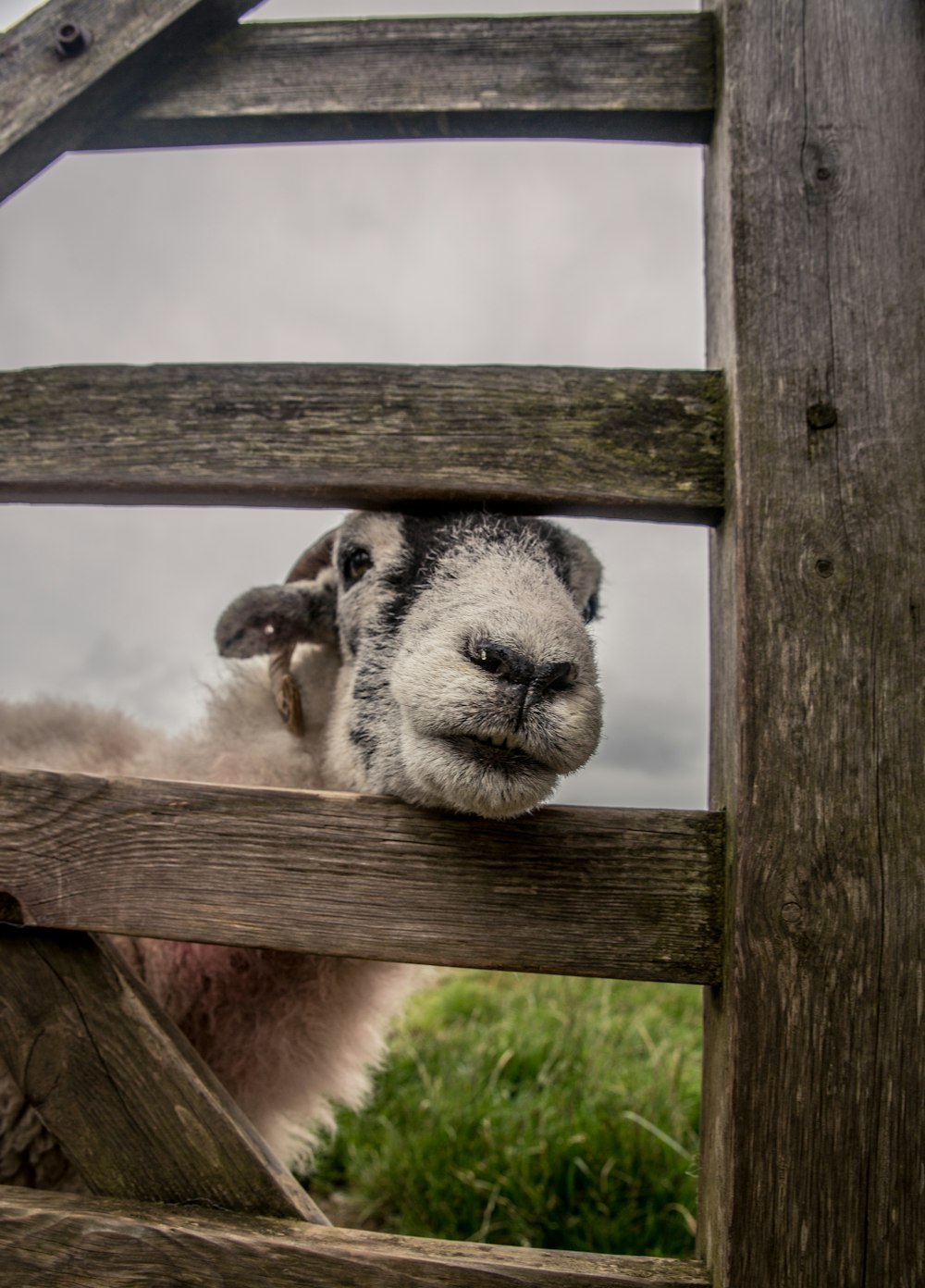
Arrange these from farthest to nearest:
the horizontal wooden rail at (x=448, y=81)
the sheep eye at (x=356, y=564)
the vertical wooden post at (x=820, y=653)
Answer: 1. the sheep eye at (x=356, y=564)
2. the horizontal wooden rail at (x=448, y=81)
3. the vertical wooden post at (x=820, y=653)

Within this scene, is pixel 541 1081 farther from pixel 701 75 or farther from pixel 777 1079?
pixel 701 75

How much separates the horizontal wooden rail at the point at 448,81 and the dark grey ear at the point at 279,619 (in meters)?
1.43

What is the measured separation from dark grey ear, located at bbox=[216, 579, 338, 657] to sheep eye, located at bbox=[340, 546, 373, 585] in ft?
0.84

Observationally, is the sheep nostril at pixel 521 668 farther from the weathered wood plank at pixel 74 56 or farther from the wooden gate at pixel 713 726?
the weathered wood plank at pixel 74 56

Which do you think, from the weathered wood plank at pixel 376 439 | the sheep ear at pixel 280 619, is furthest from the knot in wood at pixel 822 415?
the sheep ear at pixel 280 619

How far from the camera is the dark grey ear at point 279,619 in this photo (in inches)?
122

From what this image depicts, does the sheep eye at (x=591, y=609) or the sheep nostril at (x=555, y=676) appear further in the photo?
the sheep eye at (x=591, y=609)

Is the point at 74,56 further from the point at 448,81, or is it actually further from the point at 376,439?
the point at 376,439

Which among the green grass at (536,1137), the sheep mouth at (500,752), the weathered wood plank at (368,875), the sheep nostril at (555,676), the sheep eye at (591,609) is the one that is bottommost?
the green grass at (536,1137)

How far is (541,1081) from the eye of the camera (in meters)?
4.57

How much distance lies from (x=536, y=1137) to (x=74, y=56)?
4298 mm

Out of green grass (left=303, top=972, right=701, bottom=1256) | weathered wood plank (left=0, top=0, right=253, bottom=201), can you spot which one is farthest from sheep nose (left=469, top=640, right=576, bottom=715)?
green grass (left=303, top=972, right=701, bottom=1256)

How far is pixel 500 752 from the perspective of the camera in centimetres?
207

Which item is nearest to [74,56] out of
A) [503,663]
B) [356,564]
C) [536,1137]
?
[356,564]
